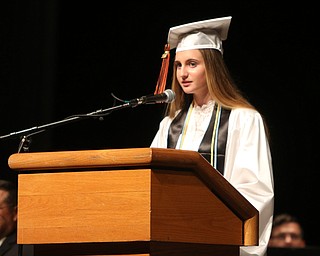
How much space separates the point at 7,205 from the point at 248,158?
240cm

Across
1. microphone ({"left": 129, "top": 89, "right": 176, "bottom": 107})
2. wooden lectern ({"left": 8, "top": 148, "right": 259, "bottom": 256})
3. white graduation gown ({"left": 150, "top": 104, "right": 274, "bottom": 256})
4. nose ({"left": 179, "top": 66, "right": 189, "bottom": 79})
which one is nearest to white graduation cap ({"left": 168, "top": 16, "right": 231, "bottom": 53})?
nose ({"left": 179, "top": 66, "right": 189, "bottom": 79})

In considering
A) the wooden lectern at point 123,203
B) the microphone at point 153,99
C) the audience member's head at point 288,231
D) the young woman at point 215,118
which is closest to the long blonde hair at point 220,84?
the young woman at point 215,118

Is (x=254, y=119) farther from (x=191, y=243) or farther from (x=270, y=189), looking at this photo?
(x=191, y=243)

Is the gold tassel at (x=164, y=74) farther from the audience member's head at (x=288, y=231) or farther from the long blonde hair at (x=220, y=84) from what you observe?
the audience member's head at (x=288, y=231)

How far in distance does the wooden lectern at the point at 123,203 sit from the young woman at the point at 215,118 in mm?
557

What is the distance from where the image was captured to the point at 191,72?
3541 mm

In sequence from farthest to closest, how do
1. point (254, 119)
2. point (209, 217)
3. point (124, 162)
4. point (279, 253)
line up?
point (279, 253) < point (254, 119) < point (209, 217) < point (124, 162)

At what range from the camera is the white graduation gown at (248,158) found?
314 cm

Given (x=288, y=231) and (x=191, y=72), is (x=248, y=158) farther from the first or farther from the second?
(x=288, y=231)

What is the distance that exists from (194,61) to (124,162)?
1193 millimetres

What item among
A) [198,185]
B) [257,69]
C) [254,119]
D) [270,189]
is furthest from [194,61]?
[257,69]

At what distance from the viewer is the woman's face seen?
3545 mm

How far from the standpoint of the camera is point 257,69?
5.84 m

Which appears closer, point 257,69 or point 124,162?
point 124,162
